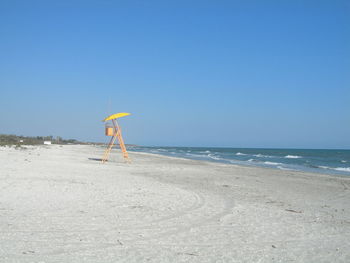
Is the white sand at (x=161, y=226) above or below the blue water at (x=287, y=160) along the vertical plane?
above

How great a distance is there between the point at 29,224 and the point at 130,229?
64.5 inches

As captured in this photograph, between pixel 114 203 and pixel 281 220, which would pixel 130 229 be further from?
pixel 281 220

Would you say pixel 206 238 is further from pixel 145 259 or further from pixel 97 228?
pixel 97 228

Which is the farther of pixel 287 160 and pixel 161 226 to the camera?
pixel 287 160

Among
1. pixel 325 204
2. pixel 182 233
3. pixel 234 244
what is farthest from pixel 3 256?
pixel 325 204

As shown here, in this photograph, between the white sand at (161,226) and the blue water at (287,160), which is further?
the blue water at (287,160)

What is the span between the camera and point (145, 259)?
3963mm

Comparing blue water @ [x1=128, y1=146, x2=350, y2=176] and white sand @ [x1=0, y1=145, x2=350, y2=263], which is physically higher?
white sand @ [x1=0, y1=145, x2=350, y2=263]

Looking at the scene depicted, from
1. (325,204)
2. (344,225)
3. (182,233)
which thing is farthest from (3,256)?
(325,204)

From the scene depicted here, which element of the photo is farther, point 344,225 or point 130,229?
point 344,225

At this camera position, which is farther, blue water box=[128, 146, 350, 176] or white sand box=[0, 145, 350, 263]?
blue water box=[128, 146, 350, 176]

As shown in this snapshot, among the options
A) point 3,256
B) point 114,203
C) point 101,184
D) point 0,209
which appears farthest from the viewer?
point 101,184

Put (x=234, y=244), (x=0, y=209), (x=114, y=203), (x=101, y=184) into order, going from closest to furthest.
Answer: (x=234, y=244) < (x=0, y=209) < (x=114, y=203) < (x=101, y=184)

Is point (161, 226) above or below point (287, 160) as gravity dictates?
above
